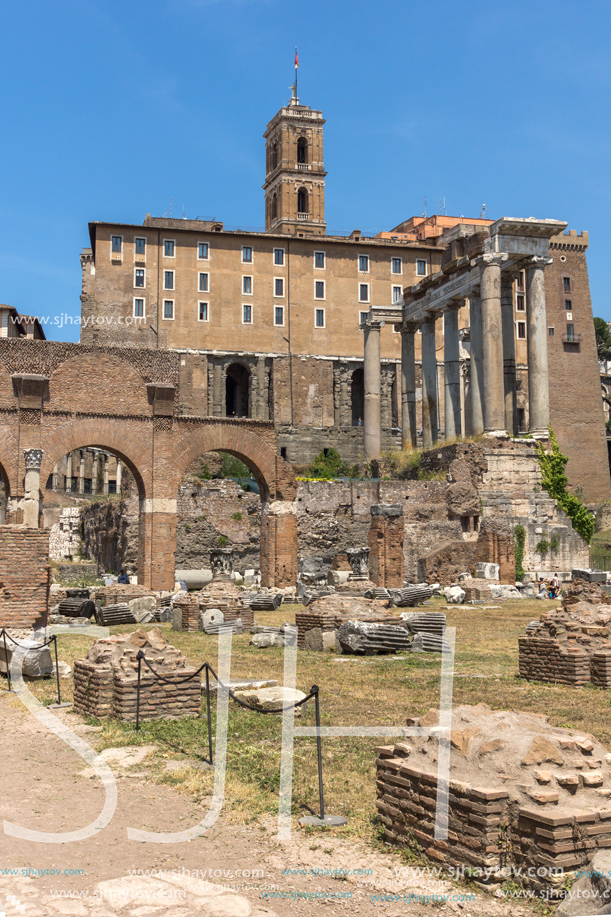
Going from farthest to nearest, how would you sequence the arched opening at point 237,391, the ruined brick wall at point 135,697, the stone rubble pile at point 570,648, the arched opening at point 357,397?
the arched opening at point 357,397 < the arched opening at point 237,391 < the stone rubble pile at point 570,648 < the ruined brick wall at point 135,697

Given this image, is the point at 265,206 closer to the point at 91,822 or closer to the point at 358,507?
the point at 358,507

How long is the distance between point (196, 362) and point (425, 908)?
4906cm

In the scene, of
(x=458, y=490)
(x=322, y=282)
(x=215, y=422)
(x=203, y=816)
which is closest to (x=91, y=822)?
(x=203, y=816)

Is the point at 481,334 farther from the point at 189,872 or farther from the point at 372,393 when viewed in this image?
the point at 189,872

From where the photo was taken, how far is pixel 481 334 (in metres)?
35.2

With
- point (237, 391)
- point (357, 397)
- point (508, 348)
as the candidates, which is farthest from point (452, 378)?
point (237, 391)

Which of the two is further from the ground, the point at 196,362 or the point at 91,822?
the point at 196,362

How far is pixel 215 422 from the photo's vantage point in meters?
25.7

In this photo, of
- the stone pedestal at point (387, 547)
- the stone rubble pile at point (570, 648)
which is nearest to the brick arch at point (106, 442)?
the stone pedestal at point (387, 547)

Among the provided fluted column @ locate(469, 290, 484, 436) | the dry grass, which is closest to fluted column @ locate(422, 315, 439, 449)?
fluted column @ locate(469, 290, 484, 436)

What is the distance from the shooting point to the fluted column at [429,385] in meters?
39.4

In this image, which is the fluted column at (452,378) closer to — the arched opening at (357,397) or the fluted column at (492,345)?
the fluted column at (492,345)

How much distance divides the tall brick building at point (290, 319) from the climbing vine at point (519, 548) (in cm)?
1917

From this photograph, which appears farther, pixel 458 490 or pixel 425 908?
pixel 458 490
